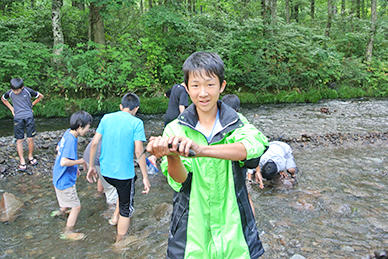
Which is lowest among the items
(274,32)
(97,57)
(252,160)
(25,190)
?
(25,190)

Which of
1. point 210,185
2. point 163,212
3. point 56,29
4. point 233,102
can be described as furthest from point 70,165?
point 56,29

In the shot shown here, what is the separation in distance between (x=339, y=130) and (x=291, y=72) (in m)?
7.32

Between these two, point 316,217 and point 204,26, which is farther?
point 204,26

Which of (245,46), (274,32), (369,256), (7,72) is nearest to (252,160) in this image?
(369,256)

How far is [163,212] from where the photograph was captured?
491cm

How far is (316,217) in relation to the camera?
4676 millimetres

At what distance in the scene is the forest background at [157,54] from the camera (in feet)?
43.5

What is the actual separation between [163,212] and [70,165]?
1695mm

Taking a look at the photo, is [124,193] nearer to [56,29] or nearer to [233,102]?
[233,102]

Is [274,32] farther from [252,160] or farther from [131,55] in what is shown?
[252,160]

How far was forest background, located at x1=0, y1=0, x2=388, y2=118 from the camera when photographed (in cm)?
1327

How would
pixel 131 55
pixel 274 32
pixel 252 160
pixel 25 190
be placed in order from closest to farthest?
pixel 252 160 → pixel 25 190 → pixel 131 55 → pixel 274 32

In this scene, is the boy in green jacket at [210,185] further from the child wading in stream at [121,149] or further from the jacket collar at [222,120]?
the child wading in stream at [121,149]

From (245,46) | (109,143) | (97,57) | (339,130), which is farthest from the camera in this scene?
(245,46)
